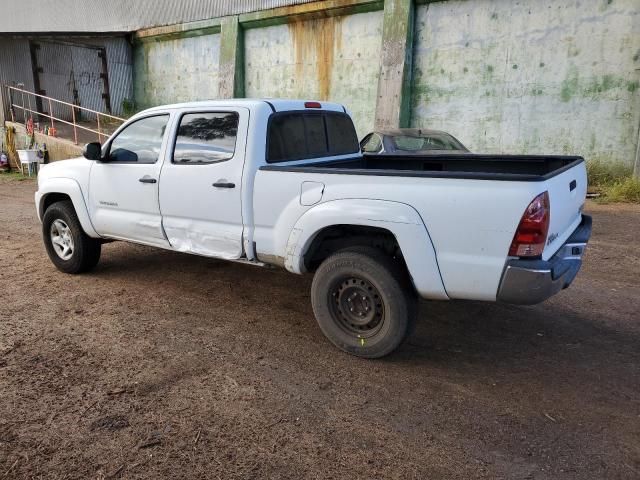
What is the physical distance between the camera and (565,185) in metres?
3.51

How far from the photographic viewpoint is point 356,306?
381 cm

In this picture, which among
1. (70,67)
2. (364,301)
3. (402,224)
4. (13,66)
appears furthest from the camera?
(70,67)

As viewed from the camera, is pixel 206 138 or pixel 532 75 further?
pixel 532 75

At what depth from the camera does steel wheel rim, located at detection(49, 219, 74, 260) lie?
5.64 m

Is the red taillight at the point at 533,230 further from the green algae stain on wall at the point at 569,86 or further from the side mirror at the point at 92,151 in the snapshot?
the green algae stain on wall at the point at 569,86

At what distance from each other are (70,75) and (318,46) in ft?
32.7

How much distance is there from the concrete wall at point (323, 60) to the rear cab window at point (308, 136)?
32.0 feet

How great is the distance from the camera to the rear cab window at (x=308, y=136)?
431 centimetres

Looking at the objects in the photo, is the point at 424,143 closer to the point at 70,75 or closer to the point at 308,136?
the point at 308,136

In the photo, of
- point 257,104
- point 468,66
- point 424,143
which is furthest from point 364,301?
point 468,66

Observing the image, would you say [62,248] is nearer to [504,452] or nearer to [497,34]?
[504,452]

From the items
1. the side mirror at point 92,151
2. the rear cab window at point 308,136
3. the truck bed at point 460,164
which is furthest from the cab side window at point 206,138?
the side mirror at point 92,151

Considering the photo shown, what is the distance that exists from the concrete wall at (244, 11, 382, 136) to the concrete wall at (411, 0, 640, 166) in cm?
147

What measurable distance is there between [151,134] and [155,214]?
766 mm
